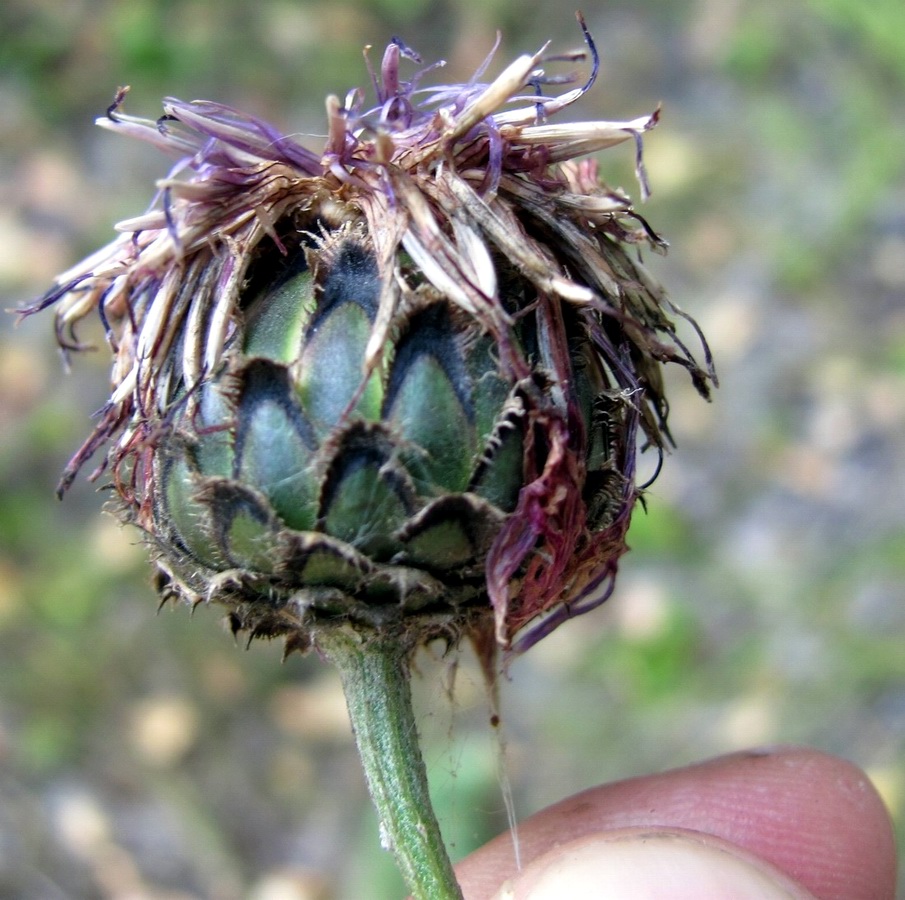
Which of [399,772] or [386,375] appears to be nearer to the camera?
[386,375]

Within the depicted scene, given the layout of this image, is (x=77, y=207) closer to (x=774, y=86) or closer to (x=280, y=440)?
(x=774, y=86)

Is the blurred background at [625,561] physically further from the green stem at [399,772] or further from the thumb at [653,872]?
the green stem at [399,772]

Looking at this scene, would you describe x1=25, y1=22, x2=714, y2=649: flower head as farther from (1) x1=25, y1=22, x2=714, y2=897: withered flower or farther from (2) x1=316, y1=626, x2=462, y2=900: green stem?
(2) x1=316, y1=626, x2=462, y2=900: green stem

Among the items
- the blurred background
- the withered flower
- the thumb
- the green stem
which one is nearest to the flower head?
the withered flower

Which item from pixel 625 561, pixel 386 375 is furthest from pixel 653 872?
pixel 625 561

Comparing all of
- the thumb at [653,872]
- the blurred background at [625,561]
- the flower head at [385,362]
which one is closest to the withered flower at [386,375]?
the flower head at [385,362]

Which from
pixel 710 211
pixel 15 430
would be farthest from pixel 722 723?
pixel 15 430

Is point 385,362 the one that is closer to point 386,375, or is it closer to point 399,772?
point 386,375
